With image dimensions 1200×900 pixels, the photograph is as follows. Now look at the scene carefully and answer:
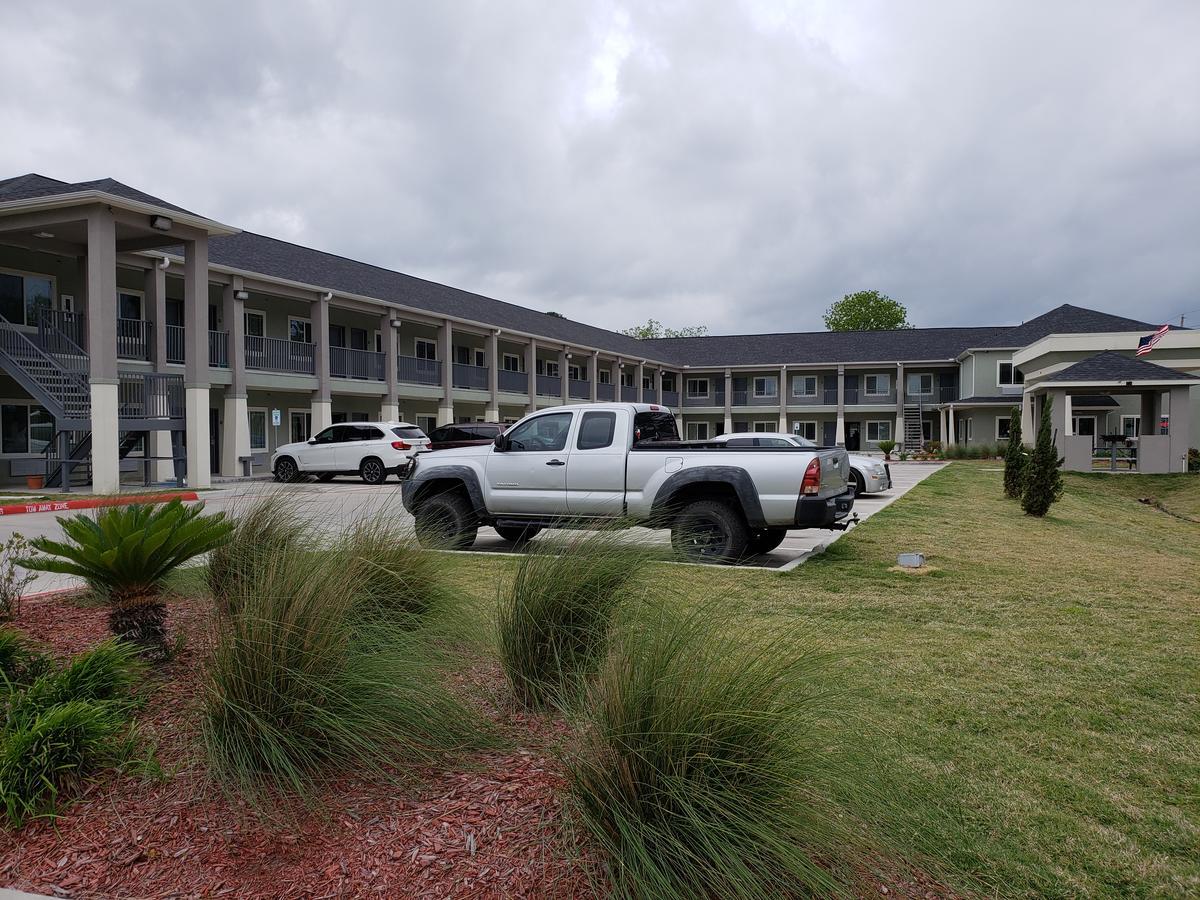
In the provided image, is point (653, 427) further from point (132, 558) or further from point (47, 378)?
point (47, 378)

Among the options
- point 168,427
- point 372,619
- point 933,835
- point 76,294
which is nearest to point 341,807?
point 372,619

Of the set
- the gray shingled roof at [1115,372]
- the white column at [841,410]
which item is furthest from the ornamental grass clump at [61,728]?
the white column at [841,410]

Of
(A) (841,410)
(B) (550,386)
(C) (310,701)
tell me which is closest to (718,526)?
(C) (310,701)

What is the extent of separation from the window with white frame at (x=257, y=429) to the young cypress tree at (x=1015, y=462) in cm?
2383

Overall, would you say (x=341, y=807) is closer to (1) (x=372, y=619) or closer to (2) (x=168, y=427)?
(1) (x=372, y=619)

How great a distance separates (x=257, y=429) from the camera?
29.3 m

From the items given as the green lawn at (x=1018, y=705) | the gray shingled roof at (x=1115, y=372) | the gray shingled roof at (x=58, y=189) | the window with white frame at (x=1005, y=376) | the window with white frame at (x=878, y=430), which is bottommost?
the green lawn at (x=1018, y=705)

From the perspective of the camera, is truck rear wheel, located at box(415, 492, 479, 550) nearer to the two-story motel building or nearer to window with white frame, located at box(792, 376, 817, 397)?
the two-story motel building

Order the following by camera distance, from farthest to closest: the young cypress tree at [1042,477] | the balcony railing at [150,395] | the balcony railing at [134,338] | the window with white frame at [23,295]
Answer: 1. the balcony railing at [134,338]
2. the window with white frame at [23,295]
3. the balcony railing at [150,395]
4. the young cypress tree at [1042,477]

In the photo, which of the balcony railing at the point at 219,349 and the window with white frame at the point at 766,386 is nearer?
the balcony railing at the point at 219,349

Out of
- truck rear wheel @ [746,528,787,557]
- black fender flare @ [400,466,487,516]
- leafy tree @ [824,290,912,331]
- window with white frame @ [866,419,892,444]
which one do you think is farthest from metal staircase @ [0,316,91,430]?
leafy tree @ [824,290,912,331]

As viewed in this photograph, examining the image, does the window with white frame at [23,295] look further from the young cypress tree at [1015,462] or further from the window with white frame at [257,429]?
the young cypress tree at [1015,462]

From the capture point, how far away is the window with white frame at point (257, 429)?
1145 inches

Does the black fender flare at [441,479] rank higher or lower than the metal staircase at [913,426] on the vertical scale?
lower
